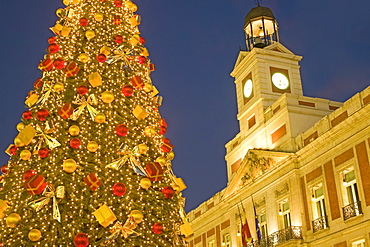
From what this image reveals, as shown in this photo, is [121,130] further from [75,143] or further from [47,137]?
[47,137]

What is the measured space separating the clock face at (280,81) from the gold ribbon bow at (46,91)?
67.7 ft

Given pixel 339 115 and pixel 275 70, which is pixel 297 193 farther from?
pixel 275 70

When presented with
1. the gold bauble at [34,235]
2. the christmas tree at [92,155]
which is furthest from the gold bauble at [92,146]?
the gold bauble at [34,235]

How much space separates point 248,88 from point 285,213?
9.98m

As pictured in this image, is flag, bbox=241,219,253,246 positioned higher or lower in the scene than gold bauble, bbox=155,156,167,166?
higher

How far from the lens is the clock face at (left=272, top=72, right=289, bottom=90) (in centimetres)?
2827

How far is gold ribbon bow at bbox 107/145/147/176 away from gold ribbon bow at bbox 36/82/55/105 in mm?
1987

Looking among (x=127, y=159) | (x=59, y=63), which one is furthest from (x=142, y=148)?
(x=59, y=63)

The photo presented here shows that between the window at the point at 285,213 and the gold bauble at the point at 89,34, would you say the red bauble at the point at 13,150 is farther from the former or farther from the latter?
the window at the point at 285,213

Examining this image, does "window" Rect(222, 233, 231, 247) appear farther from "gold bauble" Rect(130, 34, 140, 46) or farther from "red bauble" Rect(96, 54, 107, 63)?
"red bauble" Rect(96, 54, 107, 63)

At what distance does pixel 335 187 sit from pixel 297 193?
2588mm

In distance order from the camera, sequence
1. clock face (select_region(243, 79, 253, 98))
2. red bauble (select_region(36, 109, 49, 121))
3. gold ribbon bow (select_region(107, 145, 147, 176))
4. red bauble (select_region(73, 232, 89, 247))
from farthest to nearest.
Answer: clock face (select_region(243, 79, 253, 98)) → red bauble (select_region(36, 109, 49, 121)) → gold ribbon bow (select_region(107, 145, 147, 176)) → red bauble (select_region(73, 232, 89, 247))

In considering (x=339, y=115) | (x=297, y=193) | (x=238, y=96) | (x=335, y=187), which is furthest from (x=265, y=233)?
(x=238, y=96)

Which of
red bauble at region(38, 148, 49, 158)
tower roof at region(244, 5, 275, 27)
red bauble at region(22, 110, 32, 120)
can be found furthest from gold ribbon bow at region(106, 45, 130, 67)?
tower roof at region(244, 5, 275, 27)
